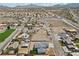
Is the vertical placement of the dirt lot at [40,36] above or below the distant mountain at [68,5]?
below

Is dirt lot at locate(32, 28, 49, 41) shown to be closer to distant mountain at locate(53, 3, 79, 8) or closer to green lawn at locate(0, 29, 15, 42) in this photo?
green lawn at locate(0, 29, 15, 42)

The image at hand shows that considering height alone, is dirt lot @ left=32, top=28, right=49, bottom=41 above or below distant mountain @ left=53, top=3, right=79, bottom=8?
below

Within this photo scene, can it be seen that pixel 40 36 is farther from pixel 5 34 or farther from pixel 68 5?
pixel 68 5

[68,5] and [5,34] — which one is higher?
[68,5]

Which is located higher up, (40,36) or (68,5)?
(68,5)

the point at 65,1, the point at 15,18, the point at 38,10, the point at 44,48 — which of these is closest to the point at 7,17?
the point at 15,18

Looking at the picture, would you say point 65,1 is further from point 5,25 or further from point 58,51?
point 5,25

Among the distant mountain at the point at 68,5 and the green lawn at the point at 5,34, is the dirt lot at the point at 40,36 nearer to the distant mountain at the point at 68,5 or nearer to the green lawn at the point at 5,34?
the green lawn at the point at 5,34

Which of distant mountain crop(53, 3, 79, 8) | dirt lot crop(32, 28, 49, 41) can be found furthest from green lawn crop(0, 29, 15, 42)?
distant mountain crop(53, 3, 79, 8)

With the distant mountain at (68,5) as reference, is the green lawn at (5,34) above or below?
below

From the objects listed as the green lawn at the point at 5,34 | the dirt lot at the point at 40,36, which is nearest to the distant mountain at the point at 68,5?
the dirt lot at the point at 40,36

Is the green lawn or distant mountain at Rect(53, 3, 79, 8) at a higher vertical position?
distant mountain at Rect(53, 3, 79, 8)

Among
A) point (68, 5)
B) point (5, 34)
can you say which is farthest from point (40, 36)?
point (68, 5)
